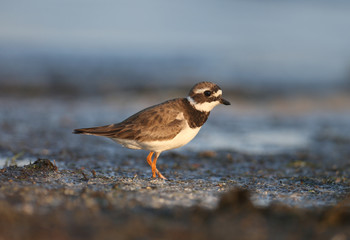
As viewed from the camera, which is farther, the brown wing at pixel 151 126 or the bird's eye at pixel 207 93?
the bird's eye at pixel 207 93

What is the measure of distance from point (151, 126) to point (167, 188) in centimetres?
112

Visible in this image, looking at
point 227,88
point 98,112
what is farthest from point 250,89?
point 98,112

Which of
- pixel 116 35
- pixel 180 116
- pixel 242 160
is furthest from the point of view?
pixel 116 35

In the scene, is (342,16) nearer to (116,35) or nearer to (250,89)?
(116,35)

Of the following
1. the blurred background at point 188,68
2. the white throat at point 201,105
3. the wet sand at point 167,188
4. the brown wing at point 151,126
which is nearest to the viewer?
the wet sand at point 167,188

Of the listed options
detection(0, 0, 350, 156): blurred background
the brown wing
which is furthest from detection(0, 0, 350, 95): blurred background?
the brown wing

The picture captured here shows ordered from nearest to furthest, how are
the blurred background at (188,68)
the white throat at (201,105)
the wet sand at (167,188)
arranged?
the wet sand at (167,188)
the white throat at (201,105)
the blurred background at (188,68)

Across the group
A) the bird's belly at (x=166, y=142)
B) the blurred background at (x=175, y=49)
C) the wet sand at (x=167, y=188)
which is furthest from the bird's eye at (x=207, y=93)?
the blurred background at (x=175, y=49)

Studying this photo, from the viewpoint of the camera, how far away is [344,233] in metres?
3.49

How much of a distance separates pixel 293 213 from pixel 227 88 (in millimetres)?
13772

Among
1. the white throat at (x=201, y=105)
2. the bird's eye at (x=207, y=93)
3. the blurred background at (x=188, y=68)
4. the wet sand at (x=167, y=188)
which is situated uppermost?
the blurred background at (x=188, y=68)

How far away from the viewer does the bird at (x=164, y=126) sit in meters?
5.88

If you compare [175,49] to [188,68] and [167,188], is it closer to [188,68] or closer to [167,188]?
Result: [188,68]

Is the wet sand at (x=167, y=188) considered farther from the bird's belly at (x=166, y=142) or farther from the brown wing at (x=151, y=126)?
the brown wing at (x=151, y=126)
